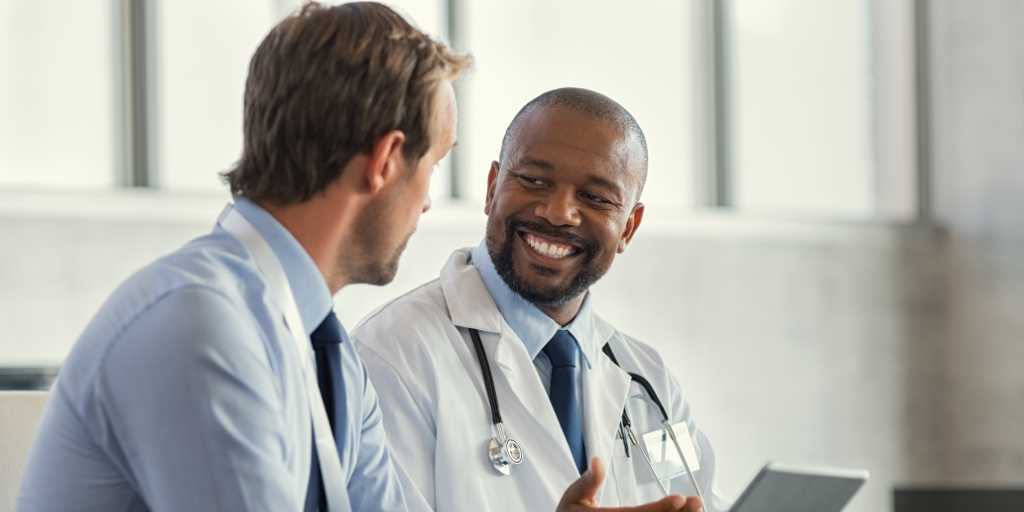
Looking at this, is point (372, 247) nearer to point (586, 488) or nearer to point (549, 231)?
point (586, 488)

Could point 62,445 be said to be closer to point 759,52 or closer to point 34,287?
point 34,287

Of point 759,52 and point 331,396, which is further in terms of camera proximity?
point 759,52

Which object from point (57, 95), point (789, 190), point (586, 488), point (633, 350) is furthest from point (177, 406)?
point (789, 190)

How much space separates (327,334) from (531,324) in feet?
2.43

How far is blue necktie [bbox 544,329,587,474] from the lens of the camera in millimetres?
1873

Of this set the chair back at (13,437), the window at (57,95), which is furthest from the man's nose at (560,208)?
the window at (57,95)

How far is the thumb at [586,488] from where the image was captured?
1355mm

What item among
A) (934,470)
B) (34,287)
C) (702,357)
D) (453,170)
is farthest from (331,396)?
(934,470)

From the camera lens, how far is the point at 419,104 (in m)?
1.17

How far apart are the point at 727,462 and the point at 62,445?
12.0ft

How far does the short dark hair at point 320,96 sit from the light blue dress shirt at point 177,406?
0.14m

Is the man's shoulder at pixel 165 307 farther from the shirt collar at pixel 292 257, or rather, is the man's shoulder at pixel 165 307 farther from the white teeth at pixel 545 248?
the white teeth at pixel 545 248

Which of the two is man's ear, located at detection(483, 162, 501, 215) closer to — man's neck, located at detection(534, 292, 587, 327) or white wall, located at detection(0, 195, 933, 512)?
man's neck, located at detection(534, 292, 587, 327)

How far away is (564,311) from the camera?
2012 mm
